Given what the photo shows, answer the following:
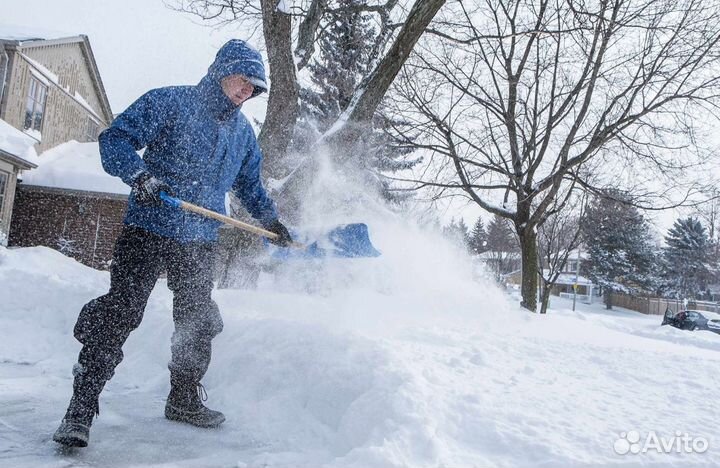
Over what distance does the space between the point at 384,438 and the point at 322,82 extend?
16.5 meters

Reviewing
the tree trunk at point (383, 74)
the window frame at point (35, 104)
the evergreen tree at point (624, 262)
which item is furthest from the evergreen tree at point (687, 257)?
the window frame at point (35, 104)

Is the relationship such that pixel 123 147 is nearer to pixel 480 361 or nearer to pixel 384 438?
pixel 384 438

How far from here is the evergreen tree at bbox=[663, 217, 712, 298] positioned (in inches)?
1714

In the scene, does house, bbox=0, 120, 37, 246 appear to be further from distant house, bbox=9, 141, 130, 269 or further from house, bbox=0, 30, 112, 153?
distant house, bbox=9, 141, 130, 269

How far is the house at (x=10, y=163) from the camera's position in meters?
12.0

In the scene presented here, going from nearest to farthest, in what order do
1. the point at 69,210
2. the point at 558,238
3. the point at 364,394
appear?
the point at 364,394
the point at 69,210
the point at 558,238

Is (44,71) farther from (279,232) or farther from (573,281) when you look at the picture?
(573,281)

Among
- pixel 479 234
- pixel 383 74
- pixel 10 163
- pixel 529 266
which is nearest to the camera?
pixel 383 74

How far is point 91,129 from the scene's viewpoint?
1822cm

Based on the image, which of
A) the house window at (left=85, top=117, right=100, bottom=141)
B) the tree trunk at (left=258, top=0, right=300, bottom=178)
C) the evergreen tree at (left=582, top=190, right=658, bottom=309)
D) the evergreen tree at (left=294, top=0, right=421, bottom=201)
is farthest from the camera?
the evergreen tree at (left=582, top=190, right=658, bottom=309)

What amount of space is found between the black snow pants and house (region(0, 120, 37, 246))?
12.0 metres
